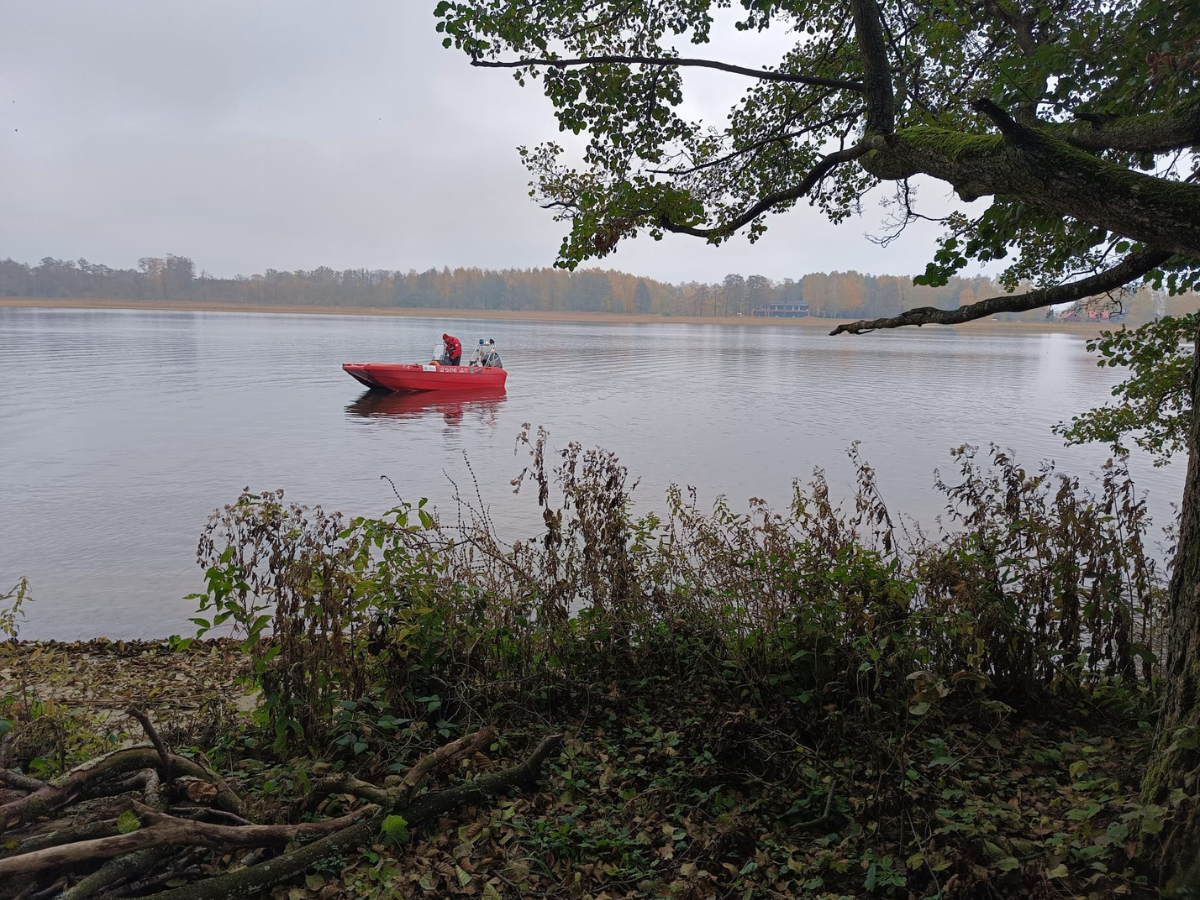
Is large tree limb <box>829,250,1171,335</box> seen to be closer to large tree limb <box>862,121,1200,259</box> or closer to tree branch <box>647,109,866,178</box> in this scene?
large tree limb <box>862,121,1200,259</box>

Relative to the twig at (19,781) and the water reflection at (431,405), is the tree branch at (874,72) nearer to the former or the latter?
the twig at (19,781)

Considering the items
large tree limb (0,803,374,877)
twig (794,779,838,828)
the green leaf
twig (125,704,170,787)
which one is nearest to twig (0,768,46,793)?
twig (125,704,170,787)

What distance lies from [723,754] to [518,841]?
125 centimetres

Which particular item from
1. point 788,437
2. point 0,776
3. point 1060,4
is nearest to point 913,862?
point 0,776

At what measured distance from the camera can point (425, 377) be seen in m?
29.0

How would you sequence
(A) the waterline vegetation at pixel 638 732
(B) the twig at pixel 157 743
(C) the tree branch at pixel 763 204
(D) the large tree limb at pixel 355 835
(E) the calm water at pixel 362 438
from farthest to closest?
(E) the calm water at pixel 362 438 → (C) the tree branch at pixel 763 204 → (B) the twig at pixel 157 743 → (A) the waterline vegetation at pixel 638 732 → (D) the large tree limb at pixel 355 835

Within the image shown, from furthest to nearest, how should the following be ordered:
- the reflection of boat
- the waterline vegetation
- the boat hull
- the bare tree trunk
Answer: the boat hull → the reflection of boat → the waterline vegetation → the bare tree trunk

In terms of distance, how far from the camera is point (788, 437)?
21.0m

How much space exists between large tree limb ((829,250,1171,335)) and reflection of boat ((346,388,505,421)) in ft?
68.4

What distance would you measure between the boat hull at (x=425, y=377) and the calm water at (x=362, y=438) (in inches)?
36.2

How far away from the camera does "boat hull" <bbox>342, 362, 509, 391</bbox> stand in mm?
28531

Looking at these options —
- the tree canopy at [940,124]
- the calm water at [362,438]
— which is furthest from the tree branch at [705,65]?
the calm water at [362,438]

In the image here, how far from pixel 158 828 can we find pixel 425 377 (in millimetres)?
26936

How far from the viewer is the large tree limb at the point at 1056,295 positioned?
377cm
